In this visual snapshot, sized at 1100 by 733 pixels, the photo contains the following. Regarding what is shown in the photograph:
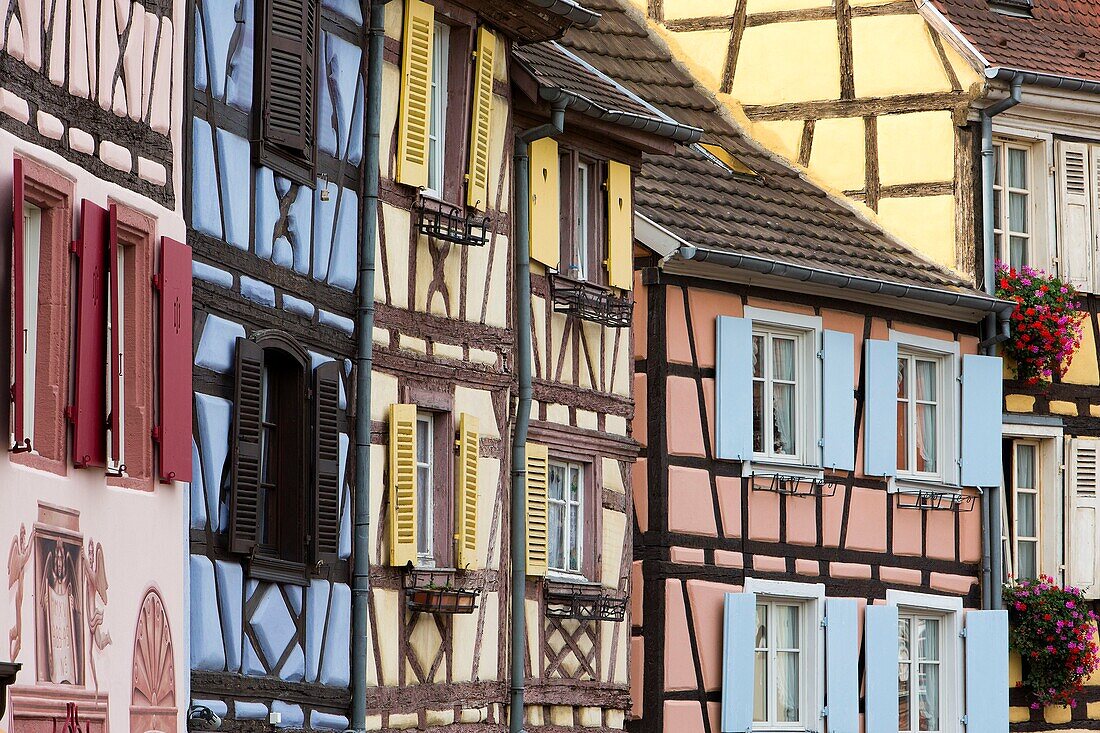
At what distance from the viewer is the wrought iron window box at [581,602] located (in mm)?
17594

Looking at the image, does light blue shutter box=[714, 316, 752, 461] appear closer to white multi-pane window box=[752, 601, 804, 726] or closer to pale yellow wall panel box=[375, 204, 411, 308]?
white multi-pane window box=[752, 601, 804, 726]

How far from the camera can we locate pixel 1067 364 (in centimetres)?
2316

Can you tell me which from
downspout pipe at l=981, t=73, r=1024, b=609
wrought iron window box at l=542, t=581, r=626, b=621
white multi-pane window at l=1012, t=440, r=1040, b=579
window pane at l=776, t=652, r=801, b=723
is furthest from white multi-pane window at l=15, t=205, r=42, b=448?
white multi-pane window at l=1012, t=440, r=1040, b=579

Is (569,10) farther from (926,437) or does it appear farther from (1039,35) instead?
(1039,35)

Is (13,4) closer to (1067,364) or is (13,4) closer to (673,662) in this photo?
(673,662)

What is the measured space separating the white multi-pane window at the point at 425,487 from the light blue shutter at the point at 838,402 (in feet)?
20.4

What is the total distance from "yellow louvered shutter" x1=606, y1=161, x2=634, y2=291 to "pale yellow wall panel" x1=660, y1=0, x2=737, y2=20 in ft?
19.6

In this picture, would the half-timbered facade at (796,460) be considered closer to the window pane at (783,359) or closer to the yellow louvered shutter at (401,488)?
the window pane at (783,359)

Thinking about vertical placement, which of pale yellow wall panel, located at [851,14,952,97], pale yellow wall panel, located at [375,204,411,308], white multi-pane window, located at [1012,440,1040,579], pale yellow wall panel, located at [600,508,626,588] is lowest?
pale yellow wall panel, located at [600,508,626,588]

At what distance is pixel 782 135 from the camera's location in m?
24.3

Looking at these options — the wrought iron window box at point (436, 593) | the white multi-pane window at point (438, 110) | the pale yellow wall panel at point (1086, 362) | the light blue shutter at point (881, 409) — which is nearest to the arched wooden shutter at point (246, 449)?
the wrought iron window box at point (436, 593)

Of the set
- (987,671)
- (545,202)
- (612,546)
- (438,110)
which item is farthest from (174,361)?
(987,671)

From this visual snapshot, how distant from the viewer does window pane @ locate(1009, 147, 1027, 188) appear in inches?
933

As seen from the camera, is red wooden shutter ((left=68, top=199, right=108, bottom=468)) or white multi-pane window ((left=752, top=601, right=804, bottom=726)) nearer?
red wooden shutter ((left=68, top=199, right=108, bottom=468))
